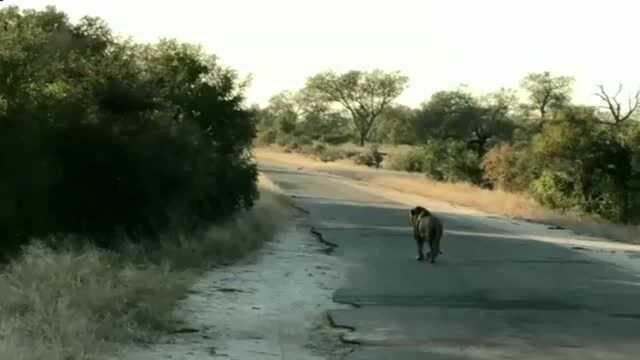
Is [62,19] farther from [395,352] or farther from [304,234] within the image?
[395,352]

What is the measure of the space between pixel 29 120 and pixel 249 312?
398cm

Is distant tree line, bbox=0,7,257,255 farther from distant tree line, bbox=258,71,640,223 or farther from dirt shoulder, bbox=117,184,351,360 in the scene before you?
distant tree line, bbox=258,71,640,223

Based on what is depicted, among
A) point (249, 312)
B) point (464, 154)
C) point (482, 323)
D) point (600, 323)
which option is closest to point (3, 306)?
point (249, 312)

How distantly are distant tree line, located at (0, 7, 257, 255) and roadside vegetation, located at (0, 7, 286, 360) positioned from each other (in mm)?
24

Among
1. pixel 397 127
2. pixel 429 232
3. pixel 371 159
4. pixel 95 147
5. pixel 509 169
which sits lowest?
pixel 371 159

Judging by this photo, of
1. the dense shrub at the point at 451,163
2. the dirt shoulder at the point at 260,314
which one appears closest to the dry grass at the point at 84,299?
the dirt shoulder at the point at 260,314

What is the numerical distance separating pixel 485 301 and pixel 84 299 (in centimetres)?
650

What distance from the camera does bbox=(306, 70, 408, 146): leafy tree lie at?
138 m

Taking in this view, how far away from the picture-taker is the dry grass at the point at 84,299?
30.0 feet

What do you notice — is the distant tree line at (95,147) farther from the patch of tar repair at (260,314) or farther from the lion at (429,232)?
the lion at (429,232)

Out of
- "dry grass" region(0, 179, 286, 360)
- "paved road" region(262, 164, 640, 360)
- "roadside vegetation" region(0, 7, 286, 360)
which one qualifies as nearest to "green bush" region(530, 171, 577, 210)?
"paved road" region(262, 164, 640, 360)

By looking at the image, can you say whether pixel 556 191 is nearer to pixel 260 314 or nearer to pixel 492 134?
pixel 260 314

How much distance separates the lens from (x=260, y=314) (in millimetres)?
13289

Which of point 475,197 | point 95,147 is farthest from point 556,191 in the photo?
point 95,147
